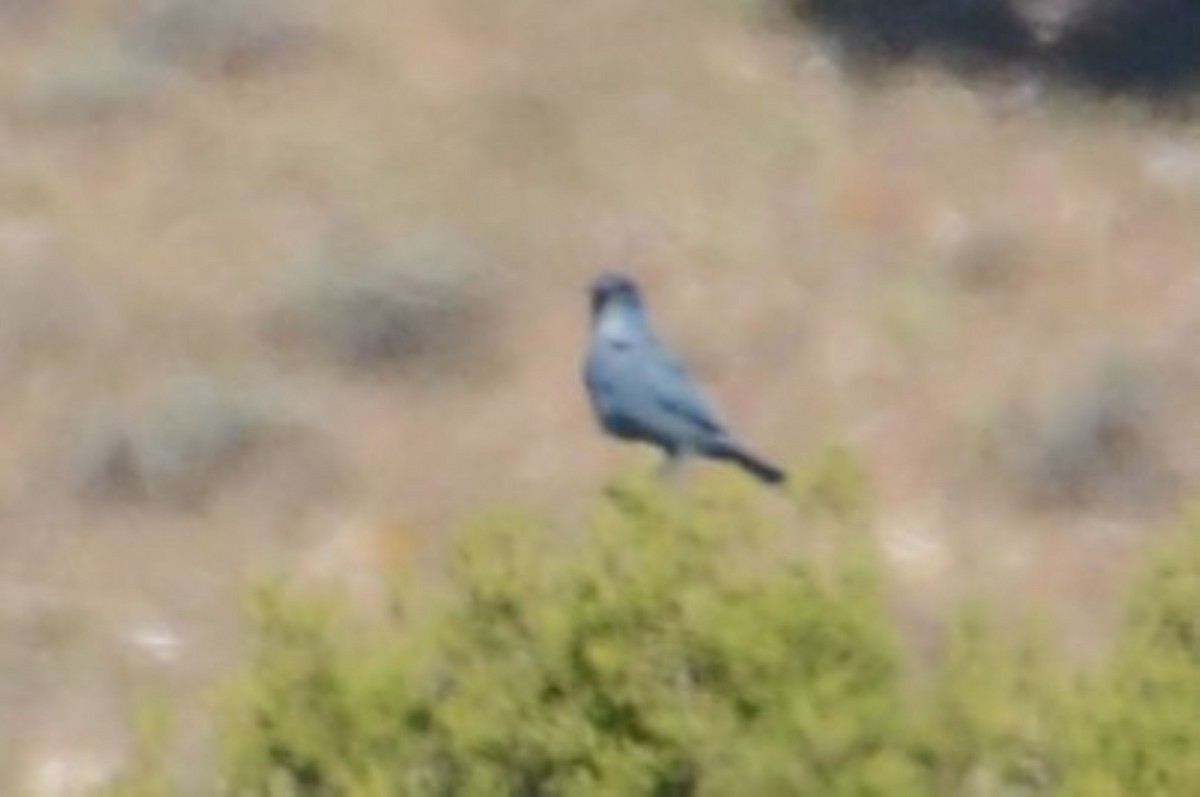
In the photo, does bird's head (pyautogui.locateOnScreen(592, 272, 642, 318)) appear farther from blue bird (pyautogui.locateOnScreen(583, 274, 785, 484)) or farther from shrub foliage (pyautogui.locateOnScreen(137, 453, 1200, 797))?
shrub foliage (pyautogui.locateOnScreen(137, 453, 1200, 797))

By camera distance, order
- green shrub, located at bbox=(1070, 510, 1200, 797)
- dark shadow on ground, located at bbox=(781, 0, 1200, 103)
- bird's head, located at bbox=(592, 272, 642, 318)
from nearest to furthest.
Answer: green shrub, located at bbox=(1070, 510, 1200, 797)
bird's head, located at bbox=(592, 272, 642, 318)
dark shadow on ground, located at bbox=(781, 0, 1200, 103)

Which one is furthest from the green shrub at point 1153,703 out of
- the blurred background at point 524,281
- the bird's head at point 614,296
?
the blurred background at point 524,281

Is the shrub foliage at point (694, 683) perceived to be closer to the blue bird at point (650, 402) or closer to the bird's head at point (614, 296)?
the blue bird at point (650, 402)

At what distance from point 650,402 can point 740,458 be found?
1.05 feet

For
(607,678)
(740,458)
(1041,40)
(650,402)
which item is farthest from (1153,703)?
(1041,40)

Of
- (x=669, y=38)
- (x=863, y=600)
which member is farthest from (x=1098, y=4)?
(x=863, y=600)

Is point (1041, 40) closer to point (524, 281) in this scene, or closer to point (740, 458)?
point (524, 281)

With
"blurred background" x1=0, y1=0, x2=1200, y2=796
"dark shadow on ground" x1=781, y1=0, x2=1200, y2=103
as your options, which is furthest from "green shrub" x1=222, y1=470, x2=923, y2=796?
"dark shadow on ground" x1=781, y1=0, x2=1200, y2=103

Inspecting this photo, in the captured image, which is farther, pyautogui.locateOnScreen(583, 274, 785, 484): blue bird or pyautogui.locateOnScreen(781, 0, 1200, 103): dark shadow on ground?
pyautogui.locateOnScreen(781, 0, 1200, 103): dark shadow on ground

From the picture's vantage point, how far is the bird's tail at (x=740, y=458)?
9.33m

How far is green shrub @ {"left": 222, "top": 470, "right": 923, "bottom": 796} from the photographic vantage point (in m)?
6.40

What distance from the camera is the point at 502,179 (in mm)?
15195

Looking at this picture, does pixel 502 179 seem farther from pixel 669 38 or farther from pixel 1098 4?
pixel 1098 4

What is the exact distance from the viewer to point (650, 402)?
9.76 metres
